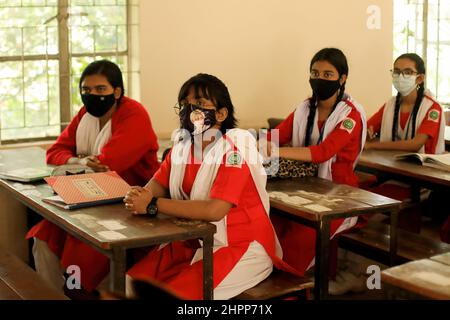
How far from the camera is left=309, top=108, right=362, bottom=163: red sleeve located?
13.7 feet

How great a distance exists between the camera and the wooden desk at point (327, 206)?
3.40 m

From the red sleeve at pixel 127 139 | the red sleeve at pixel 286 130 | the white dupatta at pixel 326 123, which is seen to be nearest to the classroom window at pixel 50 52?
the red sleeve at pixel 127 139

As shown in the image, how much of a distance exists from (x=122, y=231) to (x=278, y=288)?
672 millimetres

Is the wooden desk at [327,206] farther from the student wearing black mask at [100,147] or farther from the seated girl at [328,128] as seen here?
the student wearing black mask at [100,147]

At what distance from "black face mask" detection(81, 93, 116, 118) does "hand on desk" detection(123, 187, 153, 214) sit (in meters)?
1.02

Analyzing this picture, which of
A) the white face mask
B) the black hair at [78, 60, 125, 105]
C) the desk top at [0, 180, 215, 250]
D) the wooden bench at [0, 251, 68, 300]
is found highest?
the black hair at [78, 60, 125, 105]

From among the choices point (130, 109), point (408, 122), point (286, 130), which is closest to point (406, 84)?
point (408, 122)

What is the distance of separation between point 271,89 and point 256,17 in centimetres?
54

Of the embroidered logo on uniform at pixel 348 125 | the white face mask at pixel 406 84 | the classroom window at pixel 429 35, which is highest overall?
the classroom window at pixel 429 35

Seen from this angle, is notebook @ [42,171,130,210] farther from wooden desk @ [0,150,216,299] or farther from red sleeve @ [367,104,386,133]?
red sleeve @ [367,104,386,133]

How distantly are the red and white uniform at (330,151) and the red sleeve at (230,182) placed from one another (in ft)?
2.70

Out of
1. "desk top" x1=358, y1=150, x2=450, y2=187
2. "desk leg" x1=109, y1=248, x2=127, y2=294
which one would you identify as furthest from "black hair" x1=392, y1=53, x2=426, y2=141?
"desk leg" x1=109, y1=248, x2=127, y2=294
